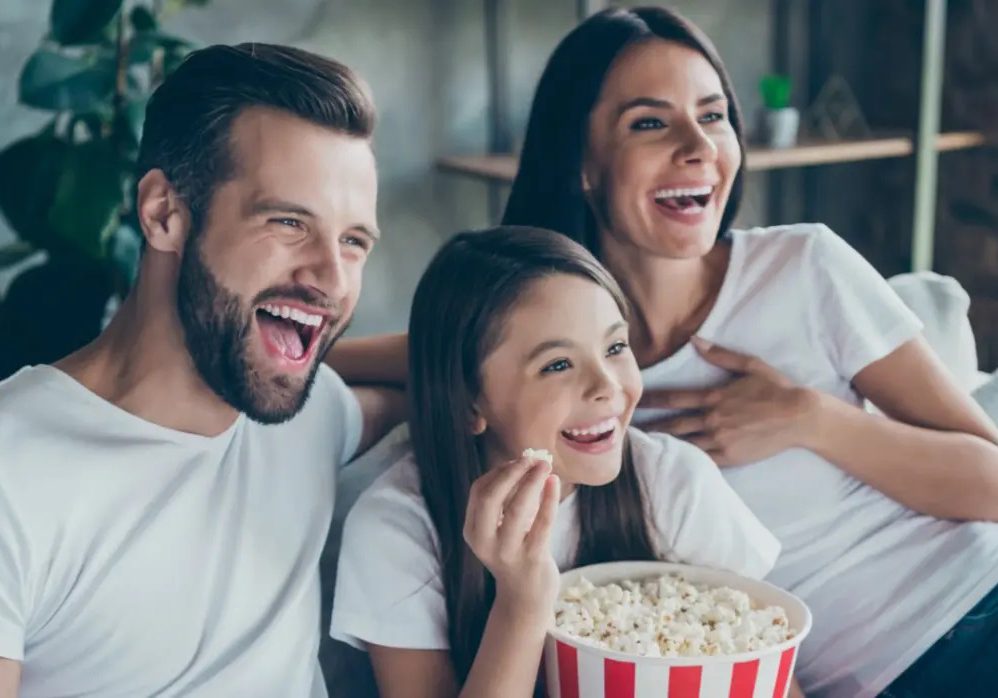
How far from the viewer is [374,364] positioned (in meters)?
1.56

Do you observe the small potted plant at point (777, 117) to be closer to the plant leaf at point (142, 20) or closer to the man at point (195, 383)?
the plant leaf at point (142, 20)

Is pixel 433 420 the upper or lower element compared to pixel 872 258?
upper

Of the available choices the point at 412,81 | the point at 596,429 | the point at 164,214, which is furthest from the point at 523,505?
the point at 412,81

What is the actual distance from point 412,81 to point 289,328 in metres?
1.97

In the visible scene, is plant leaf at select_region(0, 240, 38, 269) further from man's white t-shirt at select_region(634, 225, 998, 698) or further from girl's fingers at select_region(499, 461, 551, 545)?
girl's fingers at select_region(499, 461, 551, 545)

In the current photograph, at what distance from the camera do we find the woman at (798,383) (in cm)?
144

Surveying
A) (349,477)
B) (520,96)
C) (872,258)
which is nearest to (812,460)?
(349,477)

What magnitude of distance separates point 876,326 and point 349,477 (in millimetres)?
687

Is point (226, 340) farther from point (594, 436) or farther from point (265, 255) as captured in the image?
point (594, 436)

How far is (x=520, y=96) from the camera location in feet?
10.4

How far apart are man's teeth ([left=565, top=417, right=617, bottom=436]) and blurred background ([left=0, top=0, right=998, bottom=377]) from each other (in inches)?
39.8

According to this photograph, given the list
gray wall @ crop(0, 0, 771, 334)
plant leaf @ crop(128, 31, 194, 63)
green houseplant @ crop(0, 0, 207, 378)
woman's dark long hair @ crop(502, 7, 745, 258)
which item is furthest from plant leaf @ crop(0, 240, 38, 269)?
woman's dark long hair @ crop(502, 7, 745, 258)

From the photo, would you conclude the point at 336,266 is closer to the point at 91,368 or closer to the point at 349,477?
the point at 91,368

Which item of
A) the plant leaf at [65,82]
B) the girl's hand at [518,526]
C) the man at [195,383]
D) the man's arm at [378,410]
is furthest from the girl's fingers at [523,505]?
the plant leaf at [65,82]
